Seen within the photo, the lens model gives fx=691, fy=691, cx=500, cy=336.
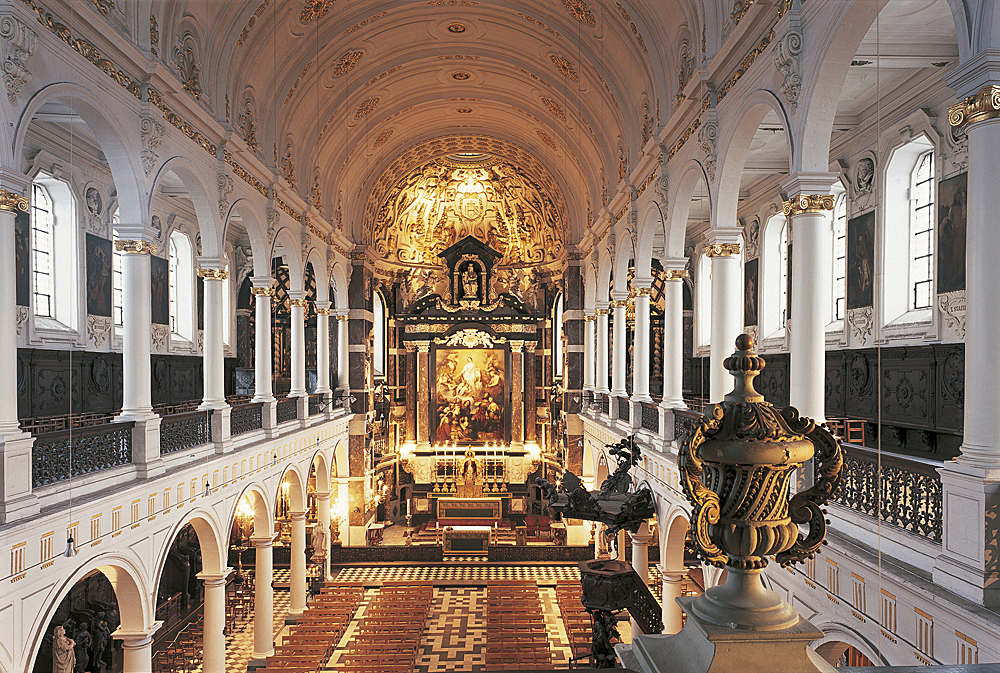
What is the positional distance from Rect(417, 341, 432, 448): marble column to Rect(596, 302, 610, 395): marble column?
32.3 feet

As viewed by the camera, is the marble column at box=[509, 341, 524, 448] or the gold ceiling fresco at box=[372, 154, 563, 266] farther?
the marble column at box=[509, 341, 524, 448]

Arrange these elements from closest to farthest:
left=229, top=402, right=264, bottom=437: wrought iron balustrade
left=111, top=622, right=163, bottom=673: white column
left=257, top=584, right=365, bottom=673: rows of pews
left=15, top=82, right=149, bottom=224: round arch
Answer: left=15, top=82, right=149, bottom=224: round arch → left=111, top=622, right=163, bottom=673: white column → left=229, top=402, right=264, bottom=437: wrought iron balustrade → left=257, top=584, right=365, bottom=673: rows of pews

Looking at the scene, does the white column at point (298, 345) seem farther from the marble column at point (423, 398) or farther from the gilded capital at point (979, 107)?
the gilded capital at point (979, 107)

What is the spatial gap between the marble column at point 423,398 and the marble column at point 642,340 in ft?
51.5

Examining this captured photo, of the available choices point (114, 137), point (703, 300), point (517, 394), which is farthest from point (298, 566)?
point (703, 300)

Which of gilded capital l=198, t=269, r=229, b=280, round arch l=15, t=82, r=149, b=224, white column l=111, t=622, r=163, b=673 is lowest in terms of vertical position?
white column l=111, t=622, r=163, b=673

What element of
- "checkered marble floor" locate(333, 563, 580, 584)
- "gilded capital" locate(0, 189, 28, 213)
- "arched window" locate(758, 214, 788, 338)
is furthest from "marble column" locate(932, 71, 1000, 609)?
"checkered marble floor" locate(333, 563, 580, 584)

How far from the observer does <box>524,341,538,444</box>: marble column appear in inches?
1177

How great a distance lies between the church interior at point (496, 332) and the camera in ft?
17.2

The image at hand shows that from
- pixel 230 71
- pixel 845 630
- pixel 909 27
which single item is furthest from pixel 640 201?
pixel 845 630

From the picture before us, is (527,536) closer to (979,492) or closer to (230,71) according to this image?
(230,71)

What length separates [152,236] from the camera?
10844 millimetres

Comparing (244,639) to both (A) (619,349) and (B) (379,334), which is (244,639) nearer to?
(A) (619,349)

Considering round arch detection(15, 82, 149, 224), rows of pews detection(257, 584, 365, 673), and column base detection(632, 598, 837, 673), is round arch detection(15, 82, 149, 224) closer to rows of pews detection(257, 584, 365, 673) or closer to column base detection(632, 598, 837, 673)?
column base detection(632, 598, 837, 673)
